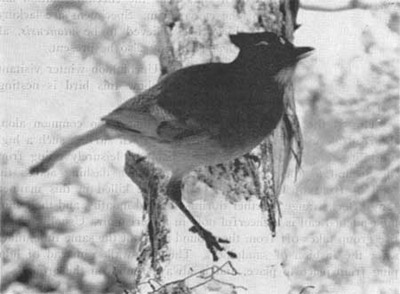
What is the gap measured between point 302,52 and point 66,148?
28 cm

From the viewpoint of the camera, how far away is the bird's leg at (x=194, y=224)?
0.84m

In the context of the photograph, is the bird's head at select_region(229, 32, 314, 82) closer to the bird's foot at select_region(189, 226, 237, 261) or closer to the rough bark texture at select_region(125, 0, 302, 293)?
the rough bark texture at select_region(125, 0, 302, 293)

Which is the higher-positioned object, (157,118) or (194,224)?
(157,118)

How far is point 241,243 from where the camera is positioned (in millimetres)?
853

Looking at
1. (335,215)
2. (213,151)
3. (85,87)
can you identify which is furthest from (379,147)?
(85,87)

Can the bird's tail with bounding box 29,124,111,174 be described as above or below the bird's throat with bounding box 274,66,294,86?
below

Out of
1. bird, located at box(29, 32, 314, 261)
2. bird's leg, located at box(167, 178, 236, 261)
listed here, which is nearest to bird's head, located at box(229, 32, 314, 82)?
bird, located at box(29, 32, 314, 261)

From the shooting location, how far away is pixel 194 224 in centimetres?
85

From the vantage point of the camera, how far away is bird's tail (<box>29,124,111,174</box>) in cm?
86

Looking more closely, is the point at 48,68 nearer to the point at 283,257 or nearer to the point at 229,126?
the point at 229,126

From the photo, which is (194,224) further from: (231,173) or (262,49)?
(262,49)

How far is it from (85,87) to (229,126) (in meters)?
0.17

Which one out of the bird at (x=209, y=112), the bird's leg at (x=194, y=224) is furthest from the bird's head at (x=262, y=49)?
the bird's leg at (x=194, y=224)

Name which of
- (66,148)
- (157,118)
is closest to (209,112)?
(157,118)
